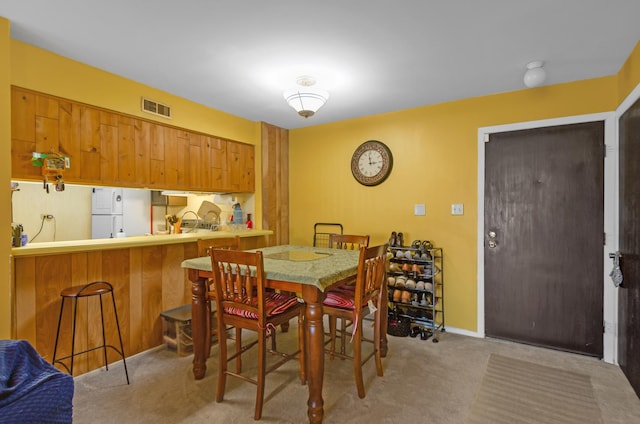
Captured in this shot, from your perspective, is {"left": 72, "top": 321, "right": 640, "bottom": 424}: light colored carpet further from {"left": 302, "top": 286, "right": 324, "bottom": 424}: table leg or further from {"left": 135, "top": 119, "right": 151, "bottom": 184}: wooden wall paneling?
{"left": 135, "top": 119, "right": 151, "bottom": 184}: wooden wall paneling

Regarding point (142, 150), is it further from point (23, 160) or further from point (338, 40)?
point (338, 40)

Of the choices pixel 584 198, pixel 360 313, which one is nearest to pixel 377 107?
pixel 584 198

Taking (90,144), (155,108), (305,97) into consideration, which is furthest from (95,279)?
(305,97)

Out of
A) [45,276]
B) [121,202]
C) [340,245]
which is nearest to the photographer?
[45,276]

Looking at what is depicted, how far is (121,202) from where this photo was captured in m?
4.33

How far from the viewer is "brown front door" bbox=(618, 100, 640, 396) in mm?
2141

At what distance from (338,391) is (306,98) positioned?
7.12 ft

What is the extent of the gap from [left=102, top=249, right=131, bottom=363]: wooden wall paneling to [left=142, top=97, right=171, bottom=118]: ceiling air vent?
130cm

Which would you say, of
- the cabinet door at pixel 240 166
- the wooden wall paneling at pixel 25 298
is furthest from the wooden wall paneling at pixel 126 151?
the cabinet door at pixel 240 166

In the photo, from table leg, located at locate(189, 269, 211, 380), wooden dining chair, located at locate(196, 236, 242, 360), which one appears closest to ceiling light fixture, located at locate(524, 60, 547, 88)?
wooden dining chair, located at locate(196, 236, 242, 360)

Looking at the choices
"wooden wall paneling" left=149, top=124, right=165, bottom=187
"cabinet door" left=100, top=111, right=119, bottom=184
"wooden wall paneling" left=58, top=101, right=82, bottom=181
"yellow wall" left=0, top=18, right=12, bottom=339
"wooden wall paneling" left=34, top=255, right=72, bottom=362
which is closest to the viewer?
"yellow wall" left=0, top=18, right=12, bottom=339

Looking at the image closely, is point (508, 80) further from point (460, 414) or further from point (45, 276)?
point (45, 276)

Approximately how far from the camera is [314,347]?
1.83 metres

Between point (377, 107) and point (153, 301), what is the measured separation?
116 inches
